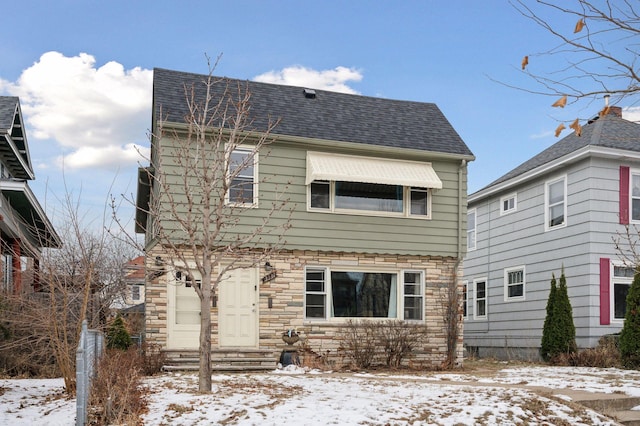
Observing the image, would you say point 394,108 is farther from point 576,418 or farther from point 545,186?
point 576,418

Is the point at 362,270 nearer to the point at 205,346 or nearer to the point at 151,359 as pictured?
the point at 151,359

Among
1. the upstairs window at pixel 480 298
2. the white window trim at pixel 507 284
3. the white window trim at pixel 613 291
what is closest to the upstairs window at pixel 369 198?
the white window trim at pixel 613 291

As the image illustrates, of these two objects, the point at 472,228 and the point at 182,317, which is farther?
the point at 472,228

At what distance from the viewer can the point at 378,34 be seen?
13609 mm

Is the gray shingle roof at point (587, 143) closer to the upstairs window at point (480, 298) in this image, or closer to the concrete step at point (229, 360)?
the upstairs window at point (480, 298)

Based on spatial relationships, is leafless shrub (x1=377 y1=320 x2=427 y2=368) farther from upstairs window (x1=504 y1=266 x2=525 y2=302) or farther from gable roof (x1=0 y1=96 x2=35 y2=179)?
gable roof (x1=0 y1=96 x2=35 y2=179)

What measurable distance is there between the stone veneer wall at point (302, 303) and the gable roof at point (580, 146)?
4.63 metres

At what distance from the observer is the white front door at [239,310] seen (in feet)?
50.4

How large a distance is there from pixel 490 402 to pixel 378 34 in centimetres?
740

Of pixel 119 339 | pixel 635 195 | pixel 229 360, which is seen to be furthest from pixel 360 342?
pixel 635 195

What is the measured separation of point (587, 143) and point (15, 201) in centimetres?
1527

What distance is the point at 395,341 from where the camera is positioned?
15648mm

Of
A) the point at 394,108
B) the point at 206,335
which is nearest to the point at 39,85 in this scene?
the point at 394,108

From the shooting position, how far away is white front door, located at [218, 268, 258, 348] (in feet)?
50.4
